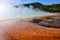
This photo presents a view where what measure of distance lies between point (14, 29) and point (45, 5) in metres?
0.44

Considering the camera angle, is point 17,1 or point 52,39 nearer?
point 52,39

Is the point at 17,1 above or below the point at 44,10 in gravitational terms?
above

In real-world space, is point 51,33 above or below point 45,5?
below

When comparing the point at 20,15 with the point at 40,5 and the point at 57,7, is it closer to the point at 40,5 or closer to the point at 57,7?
the point at 40,5

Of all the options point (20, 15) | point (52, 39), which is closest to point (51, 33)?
point (52, 39)

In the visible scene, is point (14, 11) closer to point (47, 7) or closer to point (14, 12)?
point (14, 12)

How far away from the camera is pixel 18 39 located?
1533mm

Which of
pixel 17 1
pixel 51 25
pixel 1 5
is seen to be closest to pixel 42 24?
pixel 51 25

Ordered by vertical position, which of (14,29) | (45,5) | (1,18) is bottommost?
(14,29)

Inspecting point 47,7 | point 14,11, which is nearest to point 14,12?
point 14,11

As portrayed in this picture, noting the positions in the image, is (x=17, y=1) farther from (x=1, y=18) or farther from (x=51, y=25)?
(x=51, y=25)

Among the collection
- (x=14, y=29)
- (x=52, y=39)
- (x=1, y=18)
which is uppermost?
(x=1, y=18)

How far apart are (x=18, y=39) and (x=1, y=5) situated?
1.47ft

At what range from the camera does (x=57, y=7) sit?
1.56m
